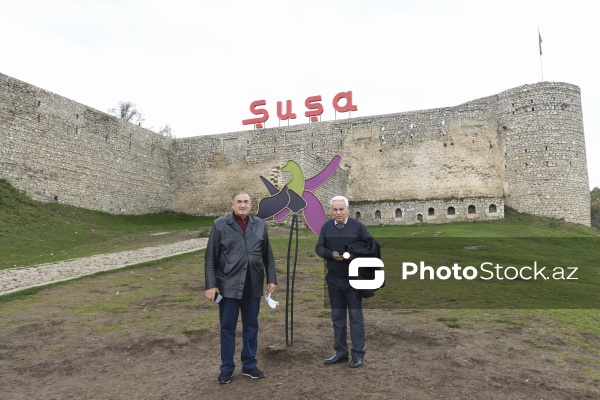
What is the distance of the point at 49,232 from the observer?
58.3 ft

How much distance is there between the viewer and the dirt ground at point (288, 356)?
13.5 ft

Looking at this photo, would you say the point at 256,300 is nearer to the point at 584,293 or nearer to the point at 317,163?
the point at 584,293

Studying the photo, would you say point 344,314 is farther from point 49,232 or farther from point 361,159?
point 361,159

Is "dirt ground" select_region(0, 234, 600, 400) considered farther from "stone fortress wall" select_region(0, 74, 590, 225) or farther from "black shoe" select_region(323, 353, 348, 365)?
"stone fortress wall" select_region(0, 74, 590, 225)

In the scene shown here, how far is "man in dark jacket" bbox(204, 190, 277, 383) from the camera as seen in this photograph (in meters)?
4.41

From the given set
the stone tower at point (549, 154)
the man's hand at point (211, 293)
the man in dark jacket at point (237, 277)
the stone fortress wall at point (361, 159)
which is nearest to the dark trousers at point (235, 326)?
the man in dark jacket at point (237, 277)

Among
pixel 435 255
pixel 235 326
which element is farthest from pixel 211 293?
pixel 435 255

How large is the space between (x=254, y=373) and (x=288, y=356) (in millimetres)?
682

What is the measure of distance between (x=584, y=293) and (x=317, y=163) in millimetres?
18074

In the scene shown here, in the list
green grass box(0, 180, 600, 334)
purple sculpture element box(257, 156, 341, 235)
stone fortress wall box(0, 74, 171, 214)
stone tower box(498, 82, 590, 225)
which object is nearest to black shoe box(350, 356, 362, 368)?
purple sculpture element box(257, 156, 341, 235)

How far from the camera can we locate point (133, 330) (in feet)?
19.7

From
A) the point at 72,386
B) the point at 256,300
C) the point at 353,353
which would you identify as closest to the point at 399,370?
the point at 353,353
